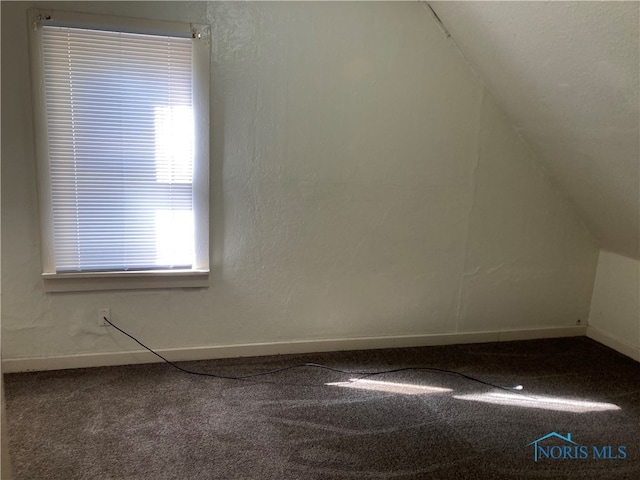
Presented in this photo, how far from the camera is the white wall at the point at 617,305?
10.8 feet

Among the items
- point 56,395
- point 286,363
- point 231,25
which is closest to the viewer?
point 56,395

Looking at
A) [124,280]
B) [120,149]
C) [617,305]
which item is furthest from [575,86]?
[124,280]

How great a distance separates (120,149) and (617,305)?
133 inches

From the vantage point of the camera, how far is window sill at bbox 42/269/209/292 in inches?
107

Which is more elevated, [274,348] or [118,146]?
[118,146]

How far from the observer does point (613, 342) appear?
345 cm

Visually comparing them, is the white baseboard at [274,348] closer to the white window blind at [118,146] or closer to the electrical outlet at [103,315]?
the electrical outlet at [103,315]

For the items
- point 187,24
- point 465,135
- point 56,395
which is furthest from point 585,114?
point 56,395

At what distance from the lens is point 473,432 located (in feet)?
7.86

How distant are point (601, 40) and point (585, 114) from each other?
1.75 ft

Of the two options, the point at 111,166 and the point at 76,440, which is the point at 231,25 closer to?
the point at 111,166

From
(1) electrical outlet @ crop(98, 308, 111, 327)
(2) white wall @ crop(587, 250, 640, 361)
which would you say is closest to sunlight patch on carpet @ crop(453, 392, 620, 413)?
(2) white wall @ crop(587, 250, 640, 361)

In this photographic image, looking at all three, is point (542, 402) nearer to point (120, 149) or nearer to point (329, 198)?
point (329, 198)

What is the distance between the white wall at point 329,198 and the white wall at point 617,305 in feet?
1.22
